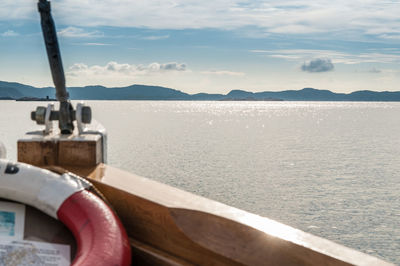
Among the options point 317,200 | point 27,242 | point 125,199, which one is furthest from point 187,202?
point 317,200

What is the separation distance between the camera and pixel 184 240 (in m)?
1.78

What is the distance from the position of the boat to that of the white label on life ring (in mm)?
45

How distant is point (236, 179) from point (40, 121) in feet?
68.6

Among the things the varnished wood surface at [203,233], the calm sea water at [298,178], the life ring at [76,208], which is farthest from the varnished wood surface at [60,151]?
the calm sea water at [298,178]

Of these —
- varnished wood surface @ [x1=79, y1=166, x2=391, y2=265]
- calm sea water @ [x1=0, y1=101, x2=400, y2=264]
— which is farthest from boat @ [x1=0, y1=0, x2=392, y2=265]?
calm sea water @ [x1=0, y1=101, x2=400, y2=264]

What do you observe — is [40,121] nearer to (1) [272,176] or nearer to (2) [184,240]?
(2) [184,240]

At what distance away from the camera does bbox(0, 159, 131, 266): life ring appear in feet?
5.09

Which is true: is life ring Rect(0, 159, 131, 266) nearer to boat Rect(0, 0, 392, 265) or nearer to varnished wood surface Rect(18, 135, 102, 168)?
boat Rect(0, 0, 392, 265)

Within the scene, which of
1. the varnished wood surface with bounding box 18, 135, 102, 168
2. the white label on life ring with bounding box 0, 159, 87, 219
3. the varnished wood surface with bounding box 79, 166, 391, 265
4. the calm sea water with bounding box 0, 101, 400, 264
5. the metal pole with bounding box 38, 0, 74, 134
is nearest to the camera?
the varnished wood surface with bounding box 79, 166, 391, 265

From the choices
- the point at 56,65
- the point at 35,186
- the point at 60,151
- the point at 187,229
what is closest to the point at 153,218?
the point at 187,229

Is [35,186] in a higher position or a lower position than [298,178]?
higher

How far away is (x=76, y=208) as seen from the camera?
176 centimetres

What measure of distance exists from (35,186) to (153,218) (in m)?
0.51

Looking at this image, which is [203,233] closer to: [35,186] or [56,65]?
[35,186]
